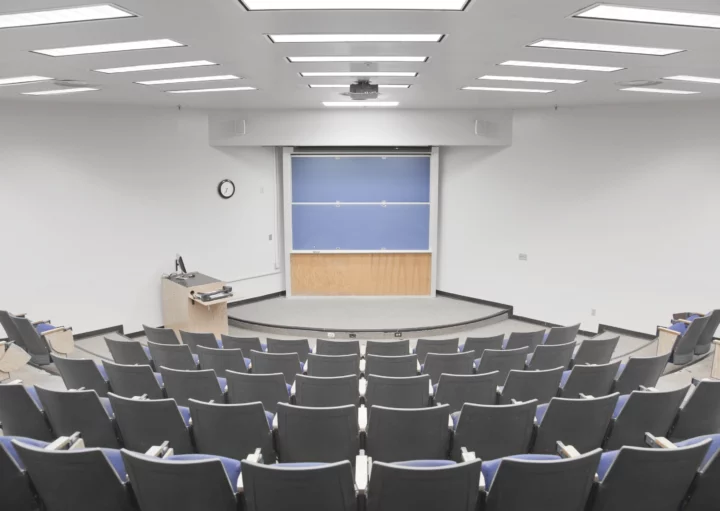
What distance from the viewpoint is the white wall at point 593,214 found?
7.87m

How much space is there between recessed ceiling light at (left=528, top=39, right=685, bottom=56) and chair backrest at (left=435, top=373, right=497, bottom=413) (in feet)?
8.94

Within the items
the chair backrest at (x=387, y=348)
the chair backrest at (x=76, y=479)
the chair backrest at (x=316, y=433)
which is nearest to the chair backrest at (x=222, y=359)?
the chair backrest at (x=387, y=348)

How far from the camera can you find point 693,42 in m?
3.81

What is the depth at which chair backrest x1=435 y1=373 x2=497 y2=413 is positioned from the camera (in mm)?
4234

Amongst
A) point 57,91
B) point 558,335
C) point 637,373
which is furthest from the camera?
point 57,91

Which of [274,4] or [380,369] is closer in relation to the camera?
[274,4]

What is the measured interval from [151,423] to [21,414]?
1.18 meters

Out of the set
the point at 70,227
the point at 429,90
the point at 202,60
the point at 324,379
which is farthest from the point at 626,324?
the point at 70,227

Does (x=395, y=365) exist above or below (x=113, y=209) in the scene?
below

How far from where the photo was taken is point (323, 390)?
13.7 ft

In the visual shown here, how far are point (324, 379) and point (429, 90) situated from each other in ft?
14.6

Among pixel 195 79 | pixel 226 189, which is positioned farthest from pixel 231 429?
pixel 226 189

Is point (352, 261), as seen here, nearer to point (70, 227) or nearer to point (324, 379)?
point (70, 227)

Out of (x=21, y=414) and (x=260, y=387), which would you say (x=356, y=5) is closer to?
(x=260, y=387)
